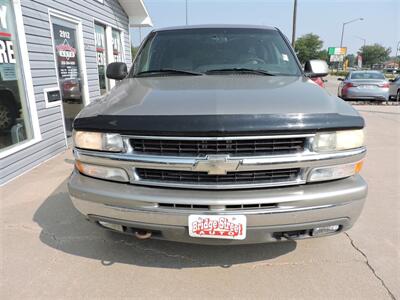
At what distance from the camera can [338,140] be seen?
205cm

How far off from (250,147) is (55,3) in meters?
5.34

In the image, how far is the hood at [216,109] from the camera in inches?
75.6

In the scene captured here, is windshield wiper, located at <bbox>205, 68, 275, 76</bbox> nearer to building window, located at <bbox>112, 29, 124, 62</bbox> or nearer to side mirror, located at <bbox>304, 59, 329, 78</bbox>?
side mirror, located at <bbox>304, 59, 329, 78</bbox>

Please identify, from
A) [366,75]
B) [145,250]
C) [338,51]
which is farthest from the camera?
[338,51]

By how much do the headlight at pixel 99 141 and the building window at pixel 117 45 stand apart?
812 cm

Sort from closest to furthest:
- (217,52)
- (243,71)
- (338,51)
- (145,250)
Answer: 1. (145,250)
2. (243,71)
3. (217,52)
4. (338,51)

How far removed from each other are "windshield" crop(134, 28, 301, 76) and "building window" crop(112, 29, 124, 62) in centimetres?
661

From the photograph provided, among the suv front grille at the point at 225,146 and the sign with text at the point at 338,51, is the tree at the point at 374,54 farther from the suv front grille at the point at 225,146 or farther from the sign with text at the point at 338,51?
the suv front grille at the point at 225,146

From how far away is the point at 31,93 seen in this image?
16.0 ft

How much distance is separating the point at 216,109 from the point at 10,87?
3839 mm

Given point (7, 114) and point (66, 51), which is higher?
point (66, 51)

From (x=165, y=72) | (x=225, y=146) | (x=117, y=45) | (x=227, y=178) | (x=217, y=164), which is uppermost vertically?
(x=117, y=45)

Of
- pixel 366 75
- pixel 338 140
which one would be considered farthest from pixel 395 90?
pixel 338 140

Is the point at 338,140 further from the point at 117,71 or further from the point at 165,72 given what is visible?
the point at 117,71
